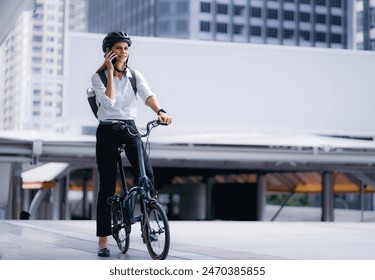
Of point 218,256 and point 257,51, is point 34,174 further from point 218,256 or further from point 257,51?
point 218,256

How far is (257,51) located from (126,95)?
26730mm

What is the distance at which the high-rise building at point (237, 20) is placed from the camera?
329ft

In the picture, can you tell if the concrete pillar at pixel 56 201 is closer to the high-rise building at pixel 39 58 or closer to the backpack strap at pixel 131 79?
the backpack strap at pixel 131 79

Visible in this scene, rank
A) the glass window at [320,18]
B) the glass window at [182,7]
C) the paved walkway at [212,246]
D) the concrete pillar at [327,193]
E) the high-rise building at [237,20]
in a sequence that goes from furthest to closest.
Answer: the glass window at [320,18] < the glass window at [182,7] < the high-rise building at [237,20] < the concrete pillar at [327,193] < the paved walkway at [212,246]

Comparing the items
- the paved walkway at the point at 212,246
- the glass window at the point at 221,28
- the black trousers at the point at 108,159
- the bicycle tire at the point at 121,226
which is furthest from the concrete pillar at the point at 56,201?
the glass window at the point at 221,28

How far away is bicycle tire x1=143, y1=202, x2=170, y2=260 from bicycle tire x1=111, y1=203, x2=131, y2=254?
370 mm

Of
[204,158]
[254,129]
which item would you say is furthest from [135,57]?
[204,158]

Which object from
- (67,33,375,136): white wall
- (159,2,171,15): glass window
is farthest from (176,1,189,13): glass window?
(67,33,375,136): white wall

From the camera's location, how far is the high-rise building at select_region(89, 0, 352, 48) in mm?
100188

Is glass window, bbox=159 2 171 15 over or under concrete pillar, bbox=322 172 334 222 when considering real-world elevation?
over

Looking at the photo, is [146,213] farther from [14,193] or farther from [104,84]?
[14,193]

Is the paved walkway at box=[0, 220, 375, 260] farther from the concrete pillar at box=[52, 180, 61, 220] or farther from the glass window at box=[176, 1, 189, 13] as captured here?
the glass window at box=[176, 1, 189, 13]

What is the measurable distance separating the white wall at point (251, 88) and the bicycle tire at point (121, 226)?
24386 millimetres

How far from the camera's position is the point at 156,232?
532 centimetres
